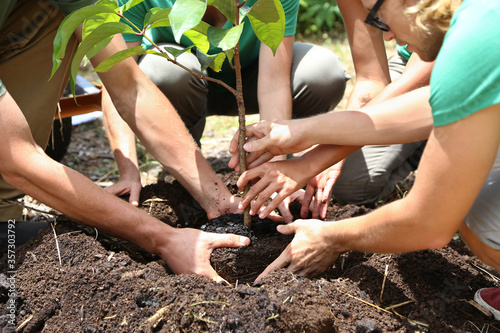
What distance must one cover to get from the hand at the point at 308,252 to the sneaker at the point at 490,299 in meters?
0.46

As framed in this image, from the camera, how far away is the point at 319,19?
5379mm

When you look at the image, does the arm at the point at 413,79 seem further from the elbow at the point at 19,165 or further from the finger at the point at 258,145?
the elbow at the point at 19,165

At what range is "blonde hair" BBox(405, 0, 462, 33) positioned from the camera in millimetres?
1169

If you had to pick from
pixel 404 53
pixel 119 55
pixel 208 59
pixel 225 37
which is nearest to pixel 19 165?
pixel 119 55

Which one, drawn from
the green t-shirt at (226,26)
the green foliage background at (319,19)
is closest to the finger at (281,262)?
the green t-shirt at (226,26)

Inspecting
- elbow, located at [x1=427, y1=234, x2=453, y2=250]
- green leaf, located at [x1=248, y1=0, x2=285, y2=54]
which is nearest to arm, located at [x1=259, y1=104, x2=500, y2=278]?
elbow, located at [x1=427, y1=234, x2=453, y2=250]

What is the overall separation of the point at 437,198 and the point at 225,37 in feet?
2.10

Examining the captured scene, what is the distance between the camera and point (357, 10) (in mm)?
2096

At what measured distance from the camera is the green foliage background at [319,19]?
5.41 metres

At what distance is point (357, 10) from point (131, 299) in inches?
58.7

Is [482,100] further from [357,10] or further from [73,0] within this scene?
[73,0]

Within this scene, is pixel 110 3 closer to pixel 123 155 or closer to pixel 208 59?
pixel 208 59

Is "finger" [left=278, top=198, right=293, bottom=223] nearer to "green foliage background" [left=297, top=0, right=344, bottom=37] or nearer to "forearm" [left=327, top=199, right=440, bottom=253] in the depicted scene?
"forearm" [left=327, top=199, right=440, bottom=253]

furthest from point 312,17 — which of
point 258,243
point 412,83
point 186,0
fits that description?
point 186,0
